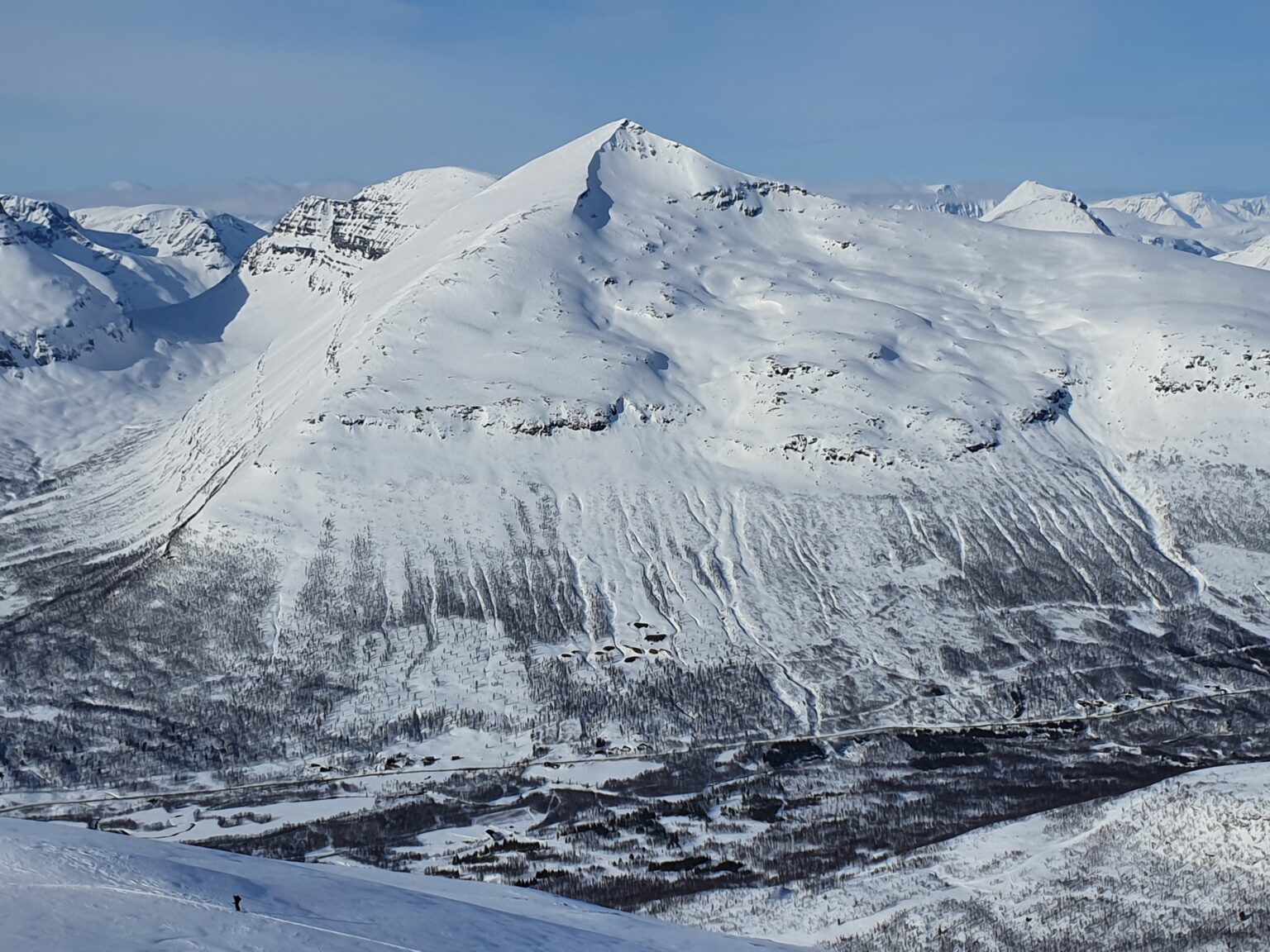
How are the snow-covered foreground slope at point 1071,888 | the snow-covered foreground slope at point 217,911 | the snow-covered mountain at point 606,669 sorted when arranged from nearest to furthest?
the snow-covered foreground slope at point 217,911
the snow-covered foreground slope at point 1071,888
the snow-covered mountain at point 606,669

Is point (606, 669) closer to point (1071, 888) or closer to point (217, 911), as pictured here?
point (1071, 888)

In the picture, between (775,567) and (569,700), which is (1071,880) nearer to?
(569,700)

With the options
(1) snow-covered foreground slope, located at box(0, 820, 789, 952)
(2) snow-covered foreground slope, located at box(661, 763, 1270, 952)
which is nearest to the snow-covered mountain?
(2) snow-covered foreground slope, located at box(661, 763, 1270, 952)

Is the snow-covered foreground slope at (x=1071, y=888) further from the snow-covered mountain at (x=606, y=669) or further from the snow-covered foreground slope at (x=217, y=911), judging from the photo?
the snow-covered foreground slope at (x=217, y=911)

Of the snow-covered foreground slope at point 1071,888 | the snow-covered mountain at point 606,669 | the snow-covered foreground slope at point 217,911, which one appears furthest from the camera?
the snow-covered mountain at point 606,669

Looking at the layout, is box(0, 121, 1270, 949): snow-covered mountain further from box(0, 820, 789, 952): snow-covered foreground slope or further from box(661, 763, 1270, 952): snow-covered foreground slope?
box(0, 820, 789, 952): snow-covered foreground slope

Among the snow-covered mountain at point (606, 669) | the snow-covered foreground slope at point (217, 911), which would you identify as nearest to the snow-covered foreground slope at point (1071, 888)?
the snow-covered mountain at point (606, 669)
